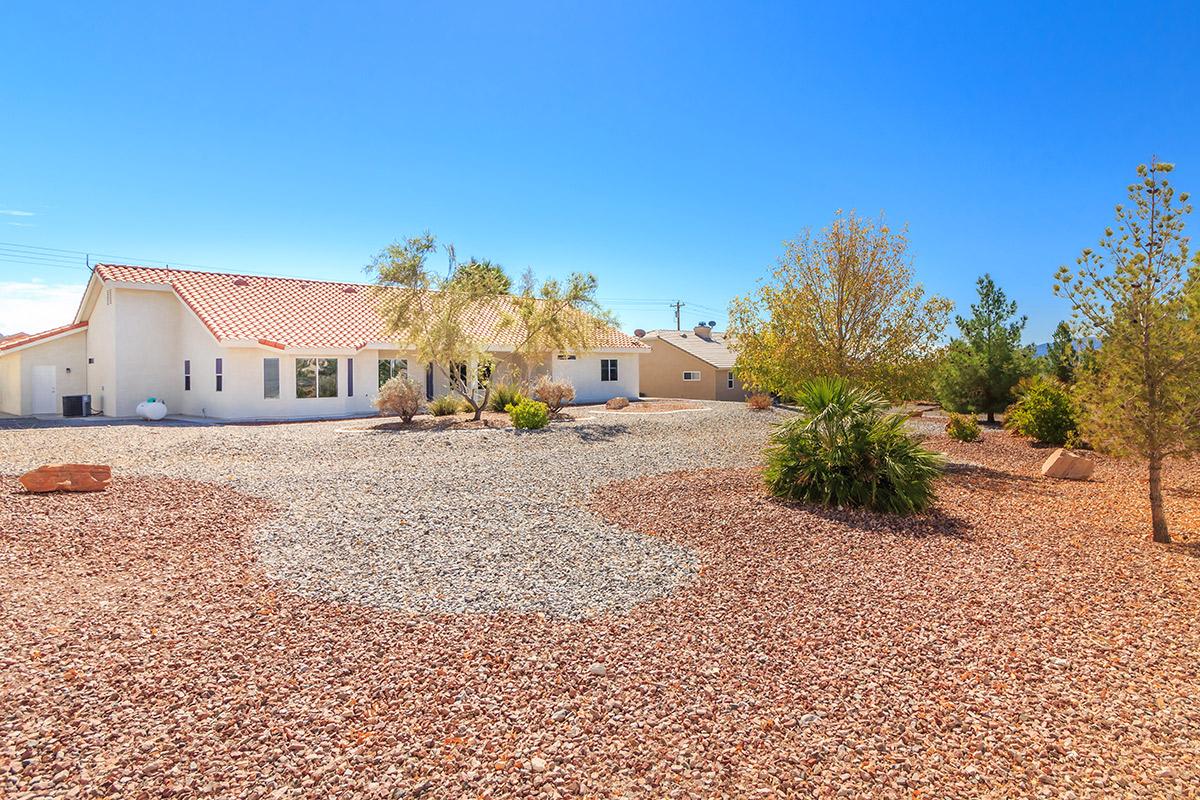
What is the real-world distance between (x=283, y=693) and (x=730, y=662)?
110 inches

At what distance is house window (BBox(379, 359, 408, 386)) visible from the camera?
85.5ft

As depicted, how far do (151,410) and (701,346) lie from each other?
30.5 meters

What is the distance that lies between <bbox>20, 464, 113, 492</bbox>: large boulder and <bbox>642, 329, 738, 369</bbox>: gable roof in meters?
32.4

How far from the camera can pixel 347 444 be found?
15555 mm

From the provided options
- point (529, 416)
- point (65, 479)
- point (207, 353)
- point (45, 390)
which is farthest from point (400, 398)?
point (45, 390)

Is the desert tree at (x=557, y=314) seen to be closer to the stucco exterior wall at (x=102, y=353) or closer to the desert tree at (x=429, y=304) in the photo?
the desert tree at (x=429, y=304)

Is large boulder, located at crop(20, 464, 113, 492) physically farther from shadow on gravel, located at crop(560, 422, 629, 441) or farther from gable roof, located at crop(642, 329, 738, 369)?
gable roof, located at crop(642, 329, 738, 369)

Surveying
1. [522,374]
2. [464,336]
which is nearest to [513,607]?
[464,336]

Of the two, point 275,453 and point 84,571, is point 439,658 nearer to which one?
point 84,571

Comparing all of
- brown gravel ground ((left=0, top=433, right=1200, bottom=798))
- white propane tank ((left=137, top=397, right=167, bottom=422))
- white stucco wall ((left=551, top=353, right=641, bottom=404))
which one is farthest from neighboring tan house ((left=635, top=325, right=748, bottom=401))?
brown gravel ground ((left=0, top=433, right=1200, bottom=798))

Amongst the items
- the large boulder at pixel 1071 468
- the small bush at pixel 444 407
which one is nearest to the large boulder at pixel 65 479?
the small bush at pixel 444 407

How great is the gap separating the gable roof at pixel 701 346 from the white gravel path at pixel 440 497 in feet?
70.9

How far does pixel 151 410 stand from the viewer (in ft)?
75.4

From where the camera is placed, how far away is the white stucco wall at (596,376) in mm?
31891
